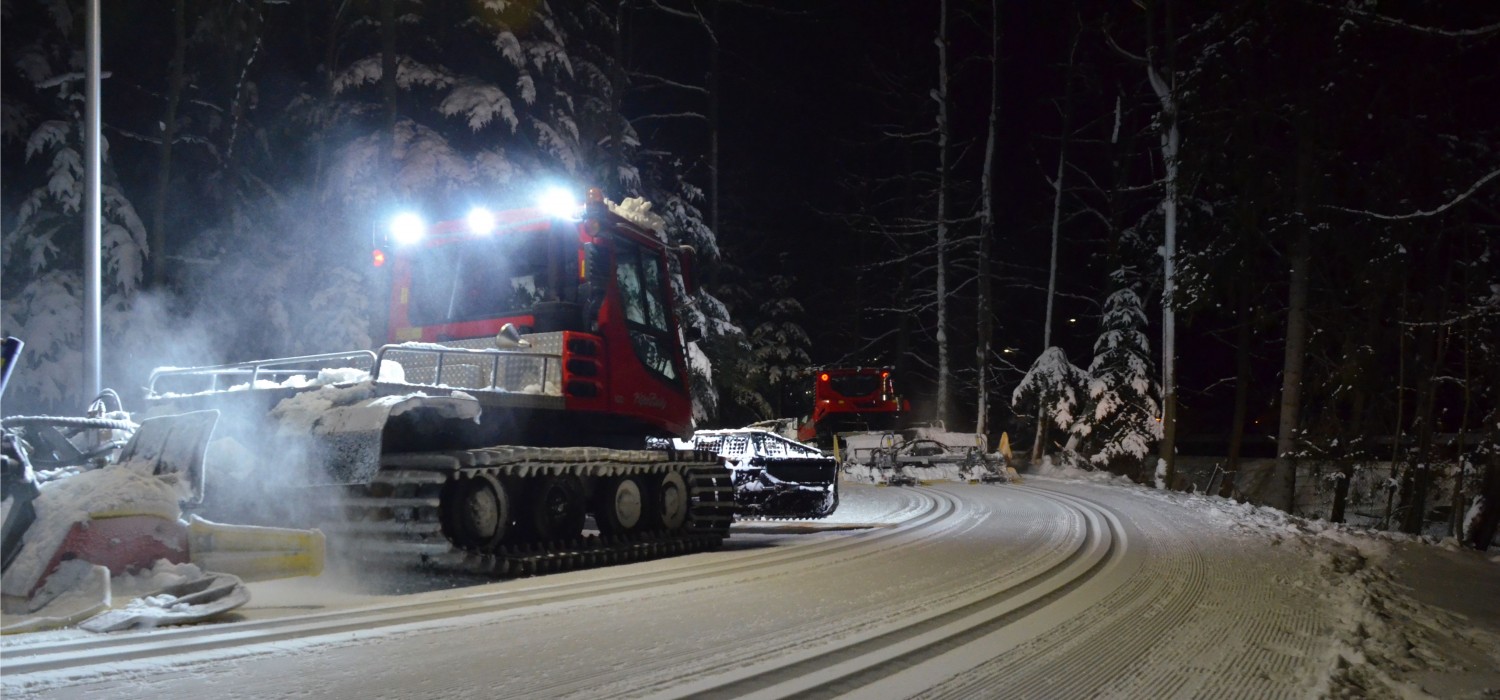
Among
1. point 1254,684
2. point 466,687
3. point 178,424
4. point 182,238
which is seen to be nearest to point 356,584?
point 178,424

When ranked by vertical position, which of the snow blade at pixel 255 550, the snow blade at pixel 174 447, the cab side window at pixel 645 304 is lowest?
the snow blade at pixel 255 550

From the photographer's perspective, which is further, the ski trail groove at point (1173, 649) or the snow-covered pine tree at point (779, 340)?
the snow-covered pine tree at point (779, 340)

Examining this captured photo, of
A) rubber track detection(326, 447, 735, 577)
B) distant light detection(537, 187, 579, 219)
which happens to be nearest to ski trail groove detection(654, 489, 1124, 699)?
rubber track detection(326, 447, 735, 577)

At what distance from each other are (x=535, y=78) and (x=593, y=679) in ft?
65.6

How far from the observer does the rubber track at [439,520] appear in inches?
293

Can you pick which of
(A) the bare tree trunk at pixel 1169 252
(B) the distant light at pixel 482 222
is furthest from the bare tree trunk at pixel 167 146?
(A) the bare tree trunk at pixel 1169 252

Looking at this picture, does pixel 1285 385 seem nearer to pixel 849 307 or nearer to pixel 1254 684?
pixel 1254 684

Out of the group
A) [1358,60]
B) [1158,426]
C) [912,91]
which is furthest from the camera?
[912,91]

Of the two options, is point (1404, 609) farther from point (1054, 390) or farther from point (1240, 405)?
point (1054, 390)

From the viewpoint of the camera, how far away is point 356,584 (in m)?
7.55

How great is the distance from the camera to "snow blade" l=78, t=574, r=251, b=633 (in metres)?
5.52

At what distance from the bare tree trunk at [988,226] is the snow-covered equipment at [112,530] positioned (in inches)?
1101

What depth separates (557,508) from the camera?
8.93 meters

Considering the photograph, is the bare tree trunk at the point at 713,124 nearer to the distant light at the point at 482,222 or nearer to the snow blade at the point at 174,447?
the distant light at the point at 482,222
